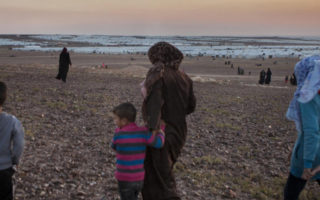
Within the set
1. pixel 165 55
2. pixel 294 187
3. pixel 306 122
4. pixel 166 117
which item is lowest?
pixel 294 187

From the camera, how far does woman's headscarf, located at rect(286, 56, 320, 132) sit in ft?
9.61

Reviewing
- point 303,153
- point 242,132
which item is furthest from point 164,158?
point 242,132

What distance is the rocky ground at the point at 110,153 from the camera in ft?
16.3

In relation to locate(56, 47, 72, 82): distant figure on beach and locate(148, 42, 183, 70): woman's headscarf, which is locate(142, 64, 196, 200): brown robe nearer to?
locate(148, 42, 183, 70): woman's headscarf

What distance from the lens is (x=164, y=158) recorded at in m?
3.47

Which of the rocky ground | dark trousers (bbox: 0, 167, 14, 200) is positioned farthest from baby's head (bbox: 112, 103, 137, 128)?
the rocky ground

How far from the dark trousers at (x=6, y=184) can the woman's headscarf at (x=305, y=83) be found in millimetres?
2831

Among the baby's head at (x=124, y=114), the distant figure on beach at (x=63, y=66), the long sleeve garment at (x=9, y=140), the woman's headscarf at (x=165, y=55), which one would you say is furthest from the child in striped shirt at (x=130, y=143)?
the distant figure on beach at (x=63, y=66)

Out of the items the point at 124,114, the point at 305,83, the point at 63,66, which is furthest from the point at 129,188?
the point at 63,66

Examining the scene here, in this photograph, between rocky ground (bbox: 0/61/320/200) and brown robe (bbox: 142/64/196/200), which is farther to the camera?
rocky ground (bbox: 0/61/320/200)

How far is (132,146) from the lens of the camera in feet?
10.6

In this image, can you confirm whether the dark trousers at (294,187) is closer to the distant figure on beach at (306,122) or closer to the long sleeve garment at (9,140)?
the distant figure on beach at (306,122)

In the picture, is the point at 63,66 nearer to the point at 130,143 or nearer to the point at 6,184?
the point at 6,184

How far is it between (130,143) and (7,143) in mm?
1207
